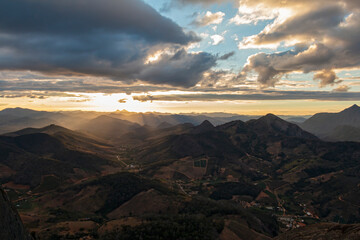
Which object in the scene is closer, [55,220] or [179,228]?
[179,228]

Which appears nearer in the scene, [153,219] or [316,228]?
[316,228]

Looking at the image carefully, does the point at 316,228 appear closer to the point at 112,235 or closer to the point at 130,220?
the point at 112,235

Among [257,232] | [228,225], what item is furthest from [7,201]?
[257,232]

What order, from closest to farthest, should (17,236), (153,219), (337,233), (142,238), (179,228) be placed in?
(17,236) → (337,233) → (142,238) → (179,228) → (153,219)

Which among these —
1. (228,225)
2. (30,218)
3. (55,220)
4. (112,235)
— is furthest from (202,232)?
(30,218)

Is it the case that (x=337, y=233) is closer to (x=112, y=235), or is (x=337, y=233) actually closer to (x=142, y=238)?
(x=142, y=238)

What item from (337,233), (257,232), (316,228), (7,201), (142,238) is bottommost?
(257,232)

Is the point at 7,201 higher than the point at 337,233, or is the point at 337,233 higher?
the point at 7,201

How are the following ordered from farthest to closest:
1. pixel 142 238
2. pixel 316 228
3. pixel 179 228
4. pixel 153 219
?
1. pixel 153 219
2. pixel 179 228
3. pixel 142 238
4. pixel 316 228

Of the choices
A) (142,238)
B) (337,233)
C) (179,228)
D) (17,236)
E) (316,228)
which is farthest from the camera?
(179,228)
